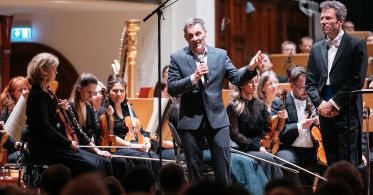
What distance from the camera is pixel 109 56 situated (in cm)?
1205

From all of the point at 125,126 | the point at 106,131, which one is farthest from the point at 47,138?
the point at 125,126

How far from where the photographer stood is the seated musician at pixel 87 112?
7375mm

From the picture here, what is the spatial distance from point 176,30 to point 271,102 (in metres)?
3.69

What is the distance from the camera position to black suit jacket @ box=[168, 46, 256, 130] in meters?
5.86

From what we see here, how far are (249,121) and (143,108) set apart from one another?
1.25 meters

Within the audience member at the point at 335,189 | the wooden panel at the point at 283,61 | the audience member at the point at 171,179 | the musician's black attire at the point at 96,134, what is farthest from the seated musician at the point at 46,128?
the wooden panel at the point at 283,61

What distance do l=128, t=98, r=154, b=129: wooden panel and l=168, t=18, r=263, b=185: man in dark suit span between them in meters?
2.15

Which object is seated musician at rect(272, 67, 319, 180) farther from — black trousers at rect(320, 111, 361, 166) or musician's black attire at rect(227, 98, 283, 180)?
Result: black trousers at rect(320, 111, 361, 166)

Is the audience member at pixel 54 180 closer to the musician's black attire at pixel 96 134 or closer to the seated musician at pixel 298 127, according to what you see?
the musician's black attire at pixel 96 134

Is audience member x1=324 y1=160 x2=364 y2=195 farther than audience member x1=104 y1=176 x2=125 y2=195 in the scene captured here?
Yes

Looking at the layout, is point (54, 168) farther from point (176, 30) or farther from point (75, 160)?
point (176, 30)

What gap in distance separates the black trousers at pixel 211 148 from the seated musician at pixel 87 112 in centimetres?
156

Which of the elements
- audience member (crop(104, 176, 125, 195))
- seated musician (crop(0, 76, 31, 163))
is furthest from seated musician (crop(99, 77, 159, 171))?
audience member (crop(104, 176, 125, 195))

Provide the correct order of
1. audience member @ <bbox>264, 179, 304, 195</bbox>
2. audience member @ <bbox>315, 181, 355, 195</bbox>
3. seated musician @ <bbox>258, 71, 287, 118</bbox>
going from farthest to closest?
seated musician @ <bbox>258, 71, 287, 118</bbox>
audience member @ <bbox>315, 181, 355, 195</bbox>
audience member @ <bbox>264, 179, 304, 195</bbox>
